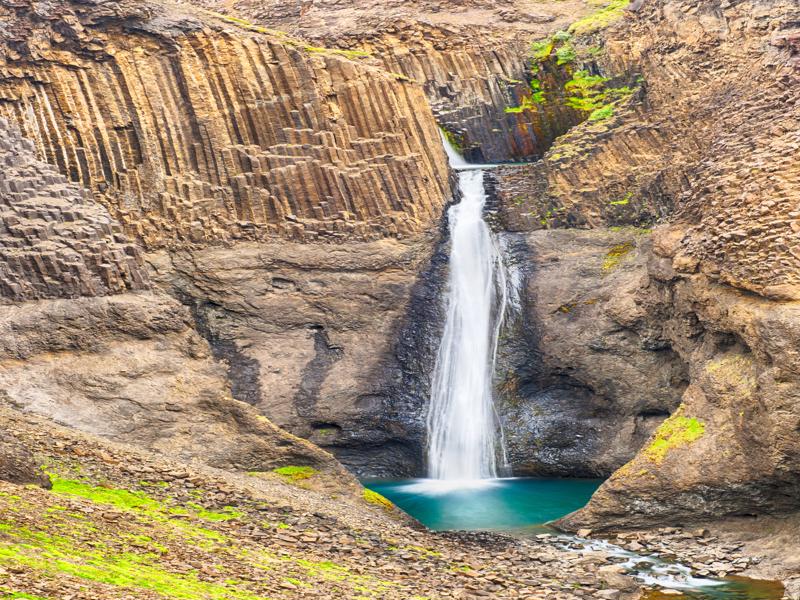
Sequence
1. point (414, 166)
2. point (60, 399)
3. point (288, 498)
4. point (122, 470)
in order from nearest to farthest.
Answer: point (122, 470) < point (288, 498) < point (60, 399) < point (414, 166)

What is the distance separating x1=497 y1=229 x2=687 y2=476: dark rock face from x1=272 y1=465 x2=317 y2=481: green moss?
767cm

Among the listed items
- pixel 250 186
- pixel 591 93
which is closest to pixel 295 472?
pixel 250 186

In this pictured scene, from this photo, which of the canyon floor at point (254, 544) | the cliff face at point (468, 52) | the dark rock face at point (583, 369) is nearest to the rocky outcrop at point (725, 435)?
the canyon floor at point (254, 544)

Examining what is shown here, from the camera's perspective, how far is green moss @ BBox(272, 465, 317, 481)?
23.6 metres

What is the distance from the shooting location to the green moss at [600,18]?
130ft

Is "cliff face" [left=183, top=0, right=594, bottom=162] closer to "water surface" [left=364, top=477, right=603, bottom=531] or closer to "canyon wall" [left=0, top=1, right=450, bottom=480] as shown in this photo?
"canyon wall" [left=0, top=1, right=450, bottom=480]

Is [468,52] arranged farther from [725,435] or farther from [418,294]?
[725,435]

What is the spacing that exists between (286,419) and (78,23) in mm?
13070

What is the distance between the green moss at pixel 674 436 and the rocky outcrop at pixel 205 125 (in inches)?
470

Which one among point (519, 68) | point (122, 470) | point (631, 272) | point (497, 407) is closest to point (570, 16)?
point (519, 68)

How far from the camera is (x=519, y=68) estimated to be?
40.0m

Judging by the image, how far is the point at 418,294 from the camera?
31.0 metres

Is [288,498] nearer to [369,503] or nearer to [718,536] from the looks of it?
[369,503]

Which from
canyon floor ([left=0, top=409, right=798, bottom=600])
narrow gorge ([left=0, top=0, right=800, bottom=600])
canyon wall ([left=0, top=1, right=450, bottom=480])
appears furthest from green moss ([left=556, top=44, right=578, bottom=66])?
canyon floor ([left=0, top=409, right=798, bottom=600])
